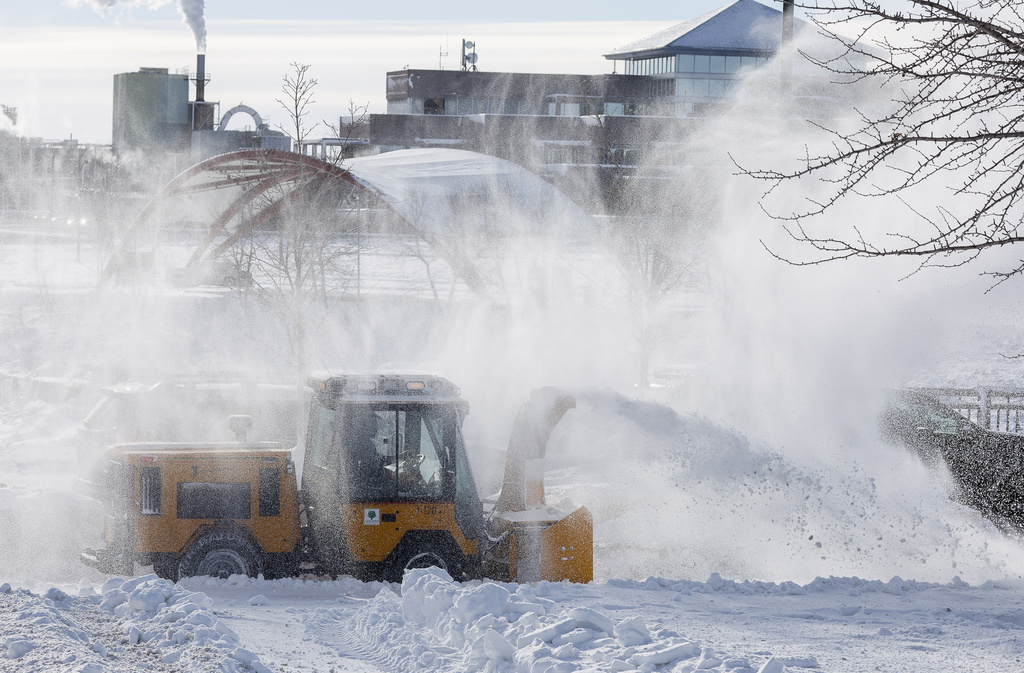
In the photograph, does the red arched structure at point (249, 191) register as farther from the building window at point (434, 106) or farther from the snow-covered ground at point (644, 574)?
the building window at point (434, 106)

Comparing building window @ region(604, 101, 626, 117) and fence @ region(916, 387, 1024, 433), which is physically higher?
building window @ region(604, 101, 626, 117)

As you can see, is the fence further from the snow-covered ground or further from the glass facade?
the glass facade

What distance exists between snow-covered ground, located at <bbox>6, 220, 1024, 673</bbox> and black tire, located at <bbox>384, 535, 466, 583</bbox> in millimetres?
231

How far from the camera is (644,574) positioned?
11.1 meters

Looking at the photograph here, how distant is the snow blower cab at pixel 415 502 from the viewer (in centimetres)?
927

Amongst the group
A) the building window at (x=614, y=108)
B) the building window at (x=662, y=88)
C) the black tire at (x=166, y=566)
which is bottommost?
the black tire at (x=166, y=566)

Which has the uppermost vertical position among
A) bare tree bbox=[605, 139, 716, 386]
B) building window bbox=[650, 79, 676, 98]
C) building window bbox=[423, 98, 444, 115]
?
building window bbox=[650, 79, 676, 98]

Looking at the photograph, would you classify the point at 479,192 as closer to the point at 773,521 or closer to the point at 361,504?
the point at 773,521

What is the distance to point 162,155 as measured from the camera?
248 ft

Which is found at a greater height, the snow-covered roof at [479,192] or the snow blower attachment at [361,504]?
the snow-covered roof at [479,192]

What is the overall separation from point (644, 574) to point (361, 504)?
11.0ft

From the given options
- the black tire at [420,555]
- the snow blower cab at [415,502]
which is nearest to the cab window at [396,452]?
the snow blower cab at [415,502]

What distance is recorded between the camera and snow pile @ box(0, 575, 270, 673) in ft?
20.0

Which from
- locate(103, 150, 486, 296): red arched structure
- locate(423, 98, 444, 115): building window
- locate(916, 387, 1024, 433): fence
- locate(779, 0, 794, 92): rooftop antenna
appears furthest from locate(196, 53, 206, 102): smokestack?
locate(916, 387, 1024, 433): fence
